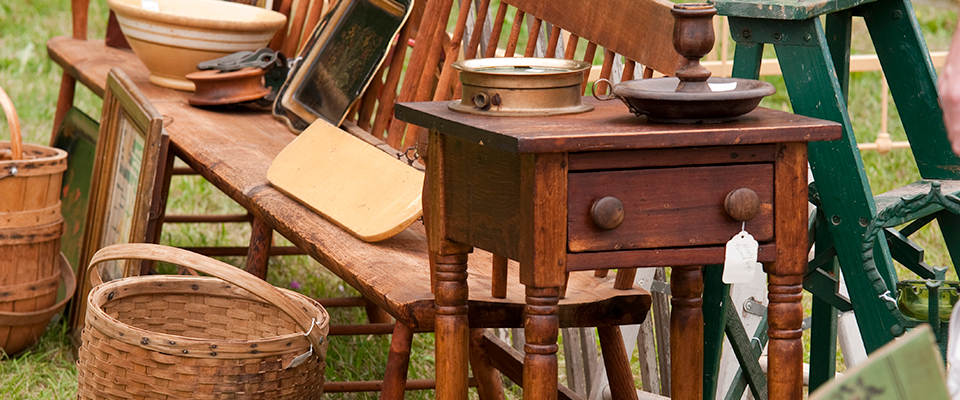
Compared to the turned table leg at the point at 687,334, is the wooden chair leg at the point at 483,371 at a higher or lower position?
lower

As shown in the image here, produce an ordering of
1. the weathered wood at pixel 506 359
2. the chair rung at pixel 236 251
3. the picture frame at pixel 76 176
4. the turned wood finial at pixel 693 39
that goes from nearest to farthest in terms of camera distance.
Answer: the turned wood finial at pixel 693 39
the weathered wood at pixel 506 359
the chair rung at pixel 236 251
the picture frame at pixel 76 176

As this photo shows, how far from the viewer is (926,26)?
833 centimetres

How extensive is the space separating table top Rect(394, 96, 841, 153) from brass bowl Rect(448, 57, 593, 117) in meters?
0.03

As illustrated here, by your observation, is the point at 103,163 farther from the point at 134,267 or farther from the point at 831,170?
the point at 831,170

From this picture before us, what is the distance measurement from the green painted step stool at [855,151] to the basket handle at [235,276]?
2.80 feet

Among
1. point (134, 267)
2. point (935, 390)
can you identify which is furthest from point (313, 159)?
point (935, 390)

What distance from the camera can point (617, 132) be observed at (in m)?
1.67

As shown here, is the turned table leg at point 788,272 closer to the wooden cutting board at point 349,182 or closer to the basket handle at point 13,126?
the wooden cutting board at point 349,182

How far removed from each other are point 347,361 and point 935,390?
2.90m

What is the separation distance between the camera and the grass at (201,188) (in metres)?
3.63

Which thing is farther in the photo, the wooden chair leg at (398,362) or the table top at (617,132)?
the wooden chair leg at (398,362)

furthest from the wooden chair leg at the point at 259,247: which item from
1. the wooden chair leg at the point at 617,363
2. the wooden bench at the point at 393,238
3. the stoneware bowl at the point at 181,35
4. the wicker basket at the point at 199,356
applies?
the wooden chair leg at the point at 617,363

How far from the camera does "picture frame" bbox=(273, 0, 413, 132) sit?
3.49 m

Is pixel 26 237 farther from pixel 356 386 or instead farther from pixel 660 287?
pixel 660 287
